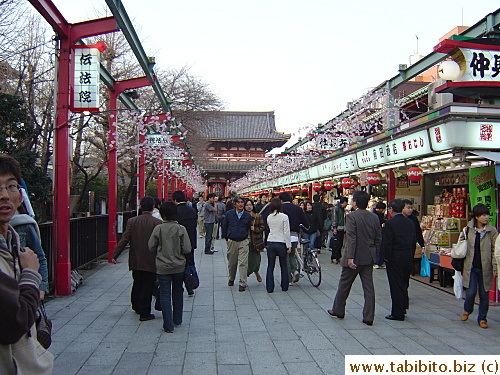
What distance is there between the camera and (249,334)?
6016 millimetres

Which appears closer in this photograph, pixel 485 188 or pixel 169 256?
pixel 169 256

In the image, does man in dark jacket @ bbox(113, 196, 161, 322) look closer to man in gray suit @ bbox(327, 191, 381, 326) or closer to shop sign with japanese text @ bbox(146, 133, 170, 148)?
man in gray suit @ bbox(327, 191, 381, 326)

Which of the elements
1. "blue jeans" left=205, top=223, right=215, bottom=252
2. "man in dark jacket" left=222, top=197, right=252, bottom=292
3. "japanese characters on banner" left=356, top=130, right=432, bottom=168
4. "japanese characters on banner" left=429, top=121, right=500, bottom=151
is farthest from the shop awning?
"blue jeans" left=205, top=223, right=215, bottom=252

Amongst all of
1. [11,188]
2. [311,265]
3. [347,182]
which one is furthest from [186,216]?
[347,182]

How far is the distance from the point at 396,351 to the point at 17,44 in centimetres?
1289

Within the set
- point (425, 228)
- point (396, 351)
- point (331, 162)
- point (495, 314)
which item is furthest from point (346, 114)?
point (396, 351)

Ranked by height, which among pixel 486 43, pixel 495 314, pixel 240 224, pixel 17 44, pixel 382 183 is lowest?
pixel 495 314

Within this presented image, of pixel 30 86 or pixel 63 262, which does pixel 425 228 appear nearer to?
pixel 63 262

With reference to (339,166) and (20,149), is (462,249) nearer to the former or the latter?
(339,166)

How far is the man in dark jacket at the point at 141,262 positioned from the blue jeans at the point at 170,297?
0.44 meters

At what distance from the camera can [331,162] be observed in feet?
51.2

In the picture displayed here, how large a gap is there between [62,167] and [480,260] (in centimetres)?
726

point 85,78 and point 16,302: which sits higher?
point 85,78

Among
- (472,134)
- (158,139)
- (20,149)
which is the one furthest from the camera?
(158,139)
